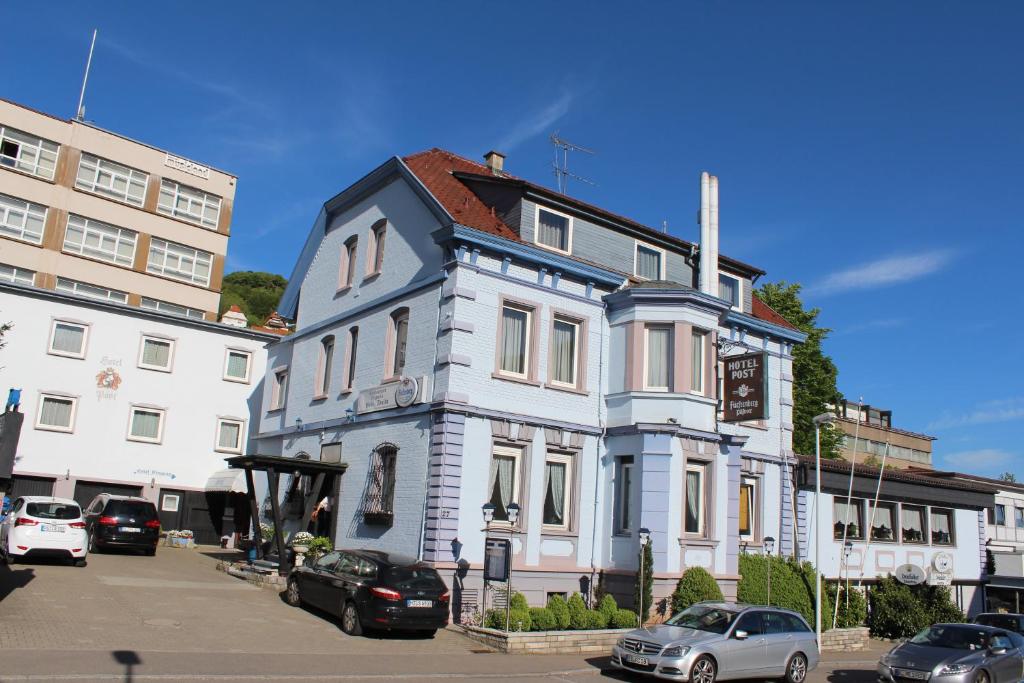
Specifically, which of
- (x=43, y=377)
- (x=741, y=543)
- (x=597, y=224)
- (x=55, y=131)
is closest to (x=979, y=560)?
(x=741, y=543)

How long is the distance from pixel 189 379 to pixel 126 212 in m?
16.1

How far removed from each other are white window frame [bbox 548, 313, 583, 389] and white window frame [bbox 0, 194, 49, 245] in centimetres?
3235

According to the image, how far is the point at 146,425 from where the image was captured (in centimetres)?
3362

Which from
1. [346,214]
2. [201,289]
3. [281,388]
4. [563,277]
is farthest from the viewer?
[201,289]

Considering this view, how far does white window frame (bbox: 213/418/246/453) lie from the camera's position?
34.9 meters

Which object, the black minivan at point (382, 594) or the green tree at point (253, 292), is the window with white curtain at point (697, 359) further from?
the green tree at point (253, 292)

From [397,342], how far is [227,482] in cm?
1313

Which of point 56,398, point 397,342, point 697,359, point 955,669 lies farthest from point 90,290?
point 955,669

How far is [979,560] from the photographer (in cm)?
3412

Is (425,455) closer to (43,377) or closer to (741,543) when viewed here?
(741,543)

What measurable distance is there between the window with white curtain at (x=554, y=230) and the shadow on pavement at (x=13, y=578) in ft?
47.1

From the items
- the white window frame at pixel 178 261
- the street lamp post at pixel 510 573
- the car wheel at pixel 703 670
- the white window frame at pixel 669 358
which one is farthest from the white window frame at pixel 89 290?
the car wheel at pixel 703 670

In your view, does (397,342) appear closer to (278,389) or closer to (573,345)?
(573,345)

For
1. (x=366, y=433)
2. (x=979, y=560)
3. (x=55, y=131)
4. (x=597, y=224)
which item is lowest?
(x=979, y=560)
